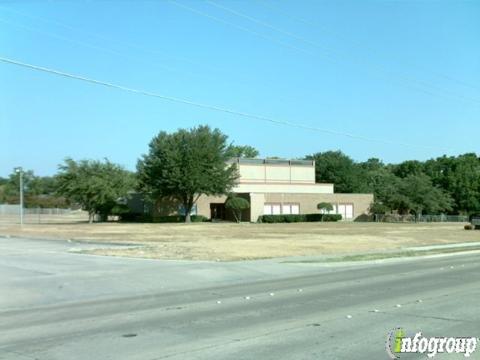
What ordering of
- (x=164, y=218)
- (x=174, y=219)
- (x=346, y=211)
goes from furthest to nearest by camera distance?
(x=346, y=211), (x=174, y=219), (x=164, y=218)

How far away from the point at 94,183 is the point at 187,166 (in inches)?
466

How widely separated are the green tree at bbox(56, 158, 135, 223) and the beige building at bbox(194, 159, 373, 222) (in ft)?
33.1

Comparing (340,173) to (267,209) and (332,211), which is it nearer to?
(332,211)

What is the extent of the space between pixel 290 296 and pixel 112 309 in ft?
12.8

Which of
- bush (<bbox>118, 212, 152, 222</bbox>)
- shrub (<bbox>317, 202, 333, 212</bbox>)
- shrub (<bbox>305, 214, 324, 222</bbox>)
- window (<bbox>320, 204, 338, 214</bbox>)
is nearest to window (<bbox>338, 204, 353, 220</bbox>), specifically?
window (<bbox>320, 204, 338, 214</bbox>)

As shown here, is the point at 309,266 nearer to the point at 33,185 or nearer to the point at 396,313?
the point at 396,313

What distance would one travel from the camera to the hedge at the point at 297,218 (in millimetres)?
73375

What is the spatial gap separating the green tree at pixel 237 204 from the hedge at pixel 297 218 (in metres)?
2.58

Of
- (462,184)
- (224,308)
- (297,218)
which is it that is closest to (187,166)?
(297,218)

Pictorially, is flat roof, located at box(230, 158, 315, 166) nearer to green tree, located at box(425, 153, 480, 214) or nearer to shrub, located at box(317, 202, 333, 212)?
shrub, located at box(317, 202, 333, 212)

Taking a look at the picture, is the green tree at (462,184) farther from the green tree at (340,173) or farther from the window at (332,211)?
the window at (332,211)

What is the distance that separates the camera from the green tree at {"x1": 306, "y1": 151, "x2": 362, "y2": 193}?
118 m

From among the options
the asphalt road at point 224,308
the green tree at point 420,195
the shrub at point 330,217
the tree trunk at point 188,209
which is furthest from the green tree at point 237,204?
the asphalt road at point 224,308

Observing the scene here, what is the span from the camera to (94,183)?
2788 inches
